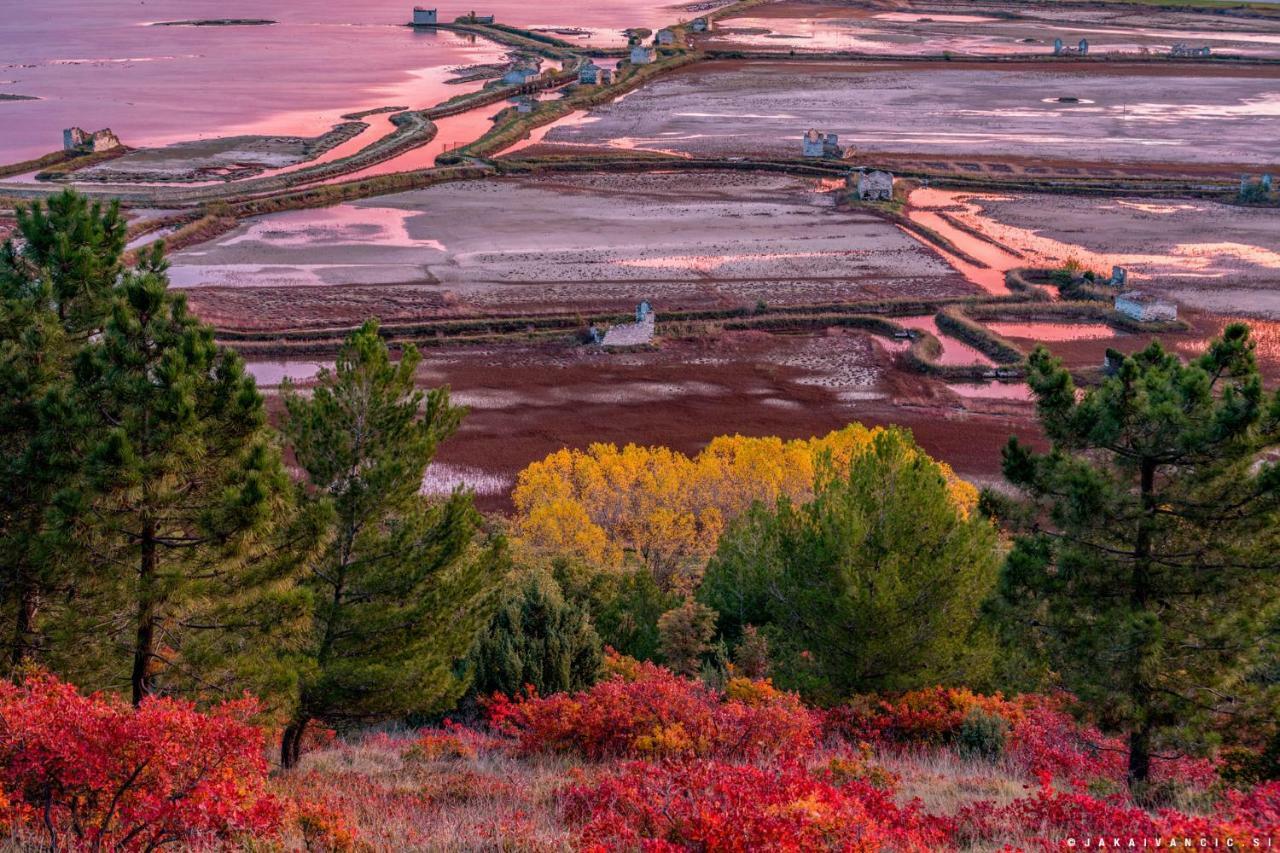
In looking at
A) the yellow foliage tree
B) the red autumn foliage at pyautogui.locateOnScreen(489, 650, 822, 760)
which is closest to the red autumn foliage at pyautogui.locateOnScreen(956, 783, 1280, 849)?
the red autumn foliage at pyautogui.locateOnScreen(489, 650, 822, 760)

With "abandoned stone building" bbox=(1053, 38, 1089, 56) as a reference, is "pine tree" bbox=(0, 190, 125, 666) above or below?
below

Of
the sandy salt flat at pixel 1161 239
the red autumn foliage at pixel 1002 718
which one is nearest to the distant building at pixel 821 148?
the sandy salt flat at pixel 1161 239

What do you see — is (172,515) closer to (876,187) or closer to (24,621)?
(24,621)

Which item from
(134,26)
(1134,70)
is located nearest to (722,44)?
(1134,70)

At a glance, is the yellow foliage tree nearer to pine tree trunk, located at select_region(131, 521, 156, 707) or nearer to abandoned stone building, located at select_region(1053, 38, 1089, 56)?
pine tree trunk, located at select_region(131, 521, 156, 707)

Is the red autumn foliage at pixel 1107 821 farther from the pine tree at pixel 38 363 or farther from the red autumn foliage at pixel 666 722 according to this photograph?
the pine tree at pixel 38 363
